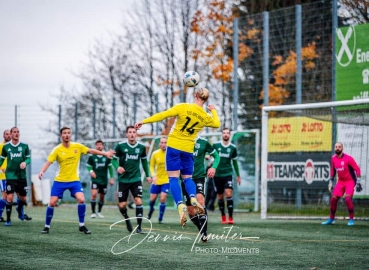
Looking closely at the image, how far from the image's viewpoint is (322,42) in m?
22.2

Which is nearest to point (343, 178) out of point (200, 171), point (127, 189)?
point (200, 171)

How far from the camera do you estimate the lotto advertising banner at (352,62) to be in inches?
760

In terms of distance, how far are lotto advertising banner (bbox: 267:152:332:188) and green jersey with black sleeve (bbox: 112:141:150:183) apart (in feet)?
20.8

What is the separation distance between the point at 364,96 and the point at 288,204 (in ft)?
12.3

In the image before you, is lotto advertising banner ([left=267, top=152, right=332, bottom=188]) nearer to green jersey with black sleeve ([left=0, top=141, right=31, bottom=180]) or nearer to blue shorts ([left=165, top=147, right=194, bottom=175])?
green jersey with black sleeve ([left=0, top=141, right=31, bottom=180])

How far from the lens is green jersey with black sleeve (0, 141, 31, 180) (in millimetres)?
17516

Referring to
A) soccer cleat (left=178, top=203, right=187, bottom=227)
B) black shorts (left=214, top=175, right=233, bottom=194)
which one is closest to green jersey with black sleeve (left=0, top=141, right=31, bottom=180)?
black shorts (left=214, top=175, right=233, bottom=194)

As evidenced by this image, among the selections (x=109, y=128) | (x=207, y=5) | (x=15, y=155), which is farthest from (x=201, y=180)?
(x=207, y=5)

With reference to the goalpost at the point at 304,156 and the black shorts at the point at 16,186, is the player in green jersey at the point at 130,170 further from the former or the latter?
the goalpost at the point at 304,156

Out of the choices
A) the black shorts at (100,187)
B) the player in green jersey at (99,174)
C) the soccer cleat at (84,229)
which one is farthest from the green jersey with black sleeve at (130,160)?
the black shorts at (100,187)

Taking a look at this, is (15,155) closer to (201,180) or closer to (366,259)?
(201,180)

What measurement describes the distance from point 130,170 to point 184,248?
3.99m

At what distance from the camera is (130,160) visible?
15.1 metres

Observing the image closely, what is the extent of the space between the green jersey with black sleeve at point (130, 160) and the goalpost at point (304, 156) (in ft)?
18.4
